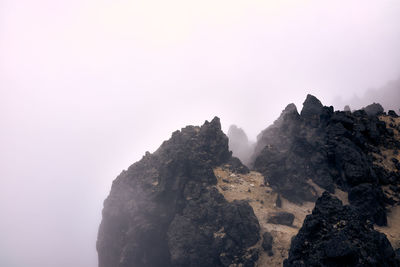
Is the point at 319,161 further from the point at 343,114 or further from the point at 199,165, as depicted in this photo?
the point at 199,165

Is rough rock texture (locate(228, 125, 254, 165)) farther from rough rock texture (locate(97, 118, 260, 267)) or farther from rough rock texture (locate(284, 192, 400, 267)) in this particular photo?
rough rock texture (locate(284, 192, 400, 267))

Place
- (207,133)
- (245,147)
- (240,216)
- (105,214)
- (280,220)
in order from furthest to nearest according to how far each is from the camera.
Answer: (245,147) → (207,133) → (105,214) → (280,220) → (240,216)

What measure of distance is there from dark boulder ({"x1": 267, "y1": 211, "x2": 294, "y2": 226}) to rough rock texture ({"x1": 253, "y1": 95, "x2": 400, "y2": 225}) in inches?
241

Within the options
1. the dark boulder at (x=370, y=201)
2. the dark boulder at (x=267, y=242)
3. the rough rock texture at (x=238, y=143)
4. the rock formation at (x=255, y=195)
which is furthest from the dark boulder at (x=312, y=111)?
the rough rock texture at (x=238, y=143)

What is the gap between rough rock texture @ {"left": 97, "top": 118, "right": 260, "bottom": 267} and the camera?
28.0 m

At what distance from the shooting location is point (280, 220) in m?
30.9

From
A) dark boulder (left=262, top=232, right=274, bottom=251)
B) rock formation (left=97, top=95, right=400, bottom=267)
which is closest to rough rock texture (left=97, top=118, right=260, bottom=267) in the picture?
rock formation (left=97, top=95, right=400, bottom=267)

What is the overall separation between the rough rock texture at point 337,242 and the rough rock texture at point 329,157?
1554 centimetres

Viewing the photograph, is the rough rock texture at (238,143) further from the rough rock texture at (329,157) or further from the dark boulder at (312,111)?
the rough rock texture at (329,157)

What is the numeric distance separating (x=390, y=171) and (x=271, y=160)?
17461 mm

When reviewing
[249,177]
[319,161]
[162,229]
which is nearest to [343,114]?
[319,161]

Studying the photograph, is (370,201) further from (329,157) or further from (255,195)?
(255,195)

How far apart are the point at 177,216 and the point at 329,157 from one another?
26142 millimetres

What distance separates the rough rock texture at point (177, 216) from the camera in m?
28.0
